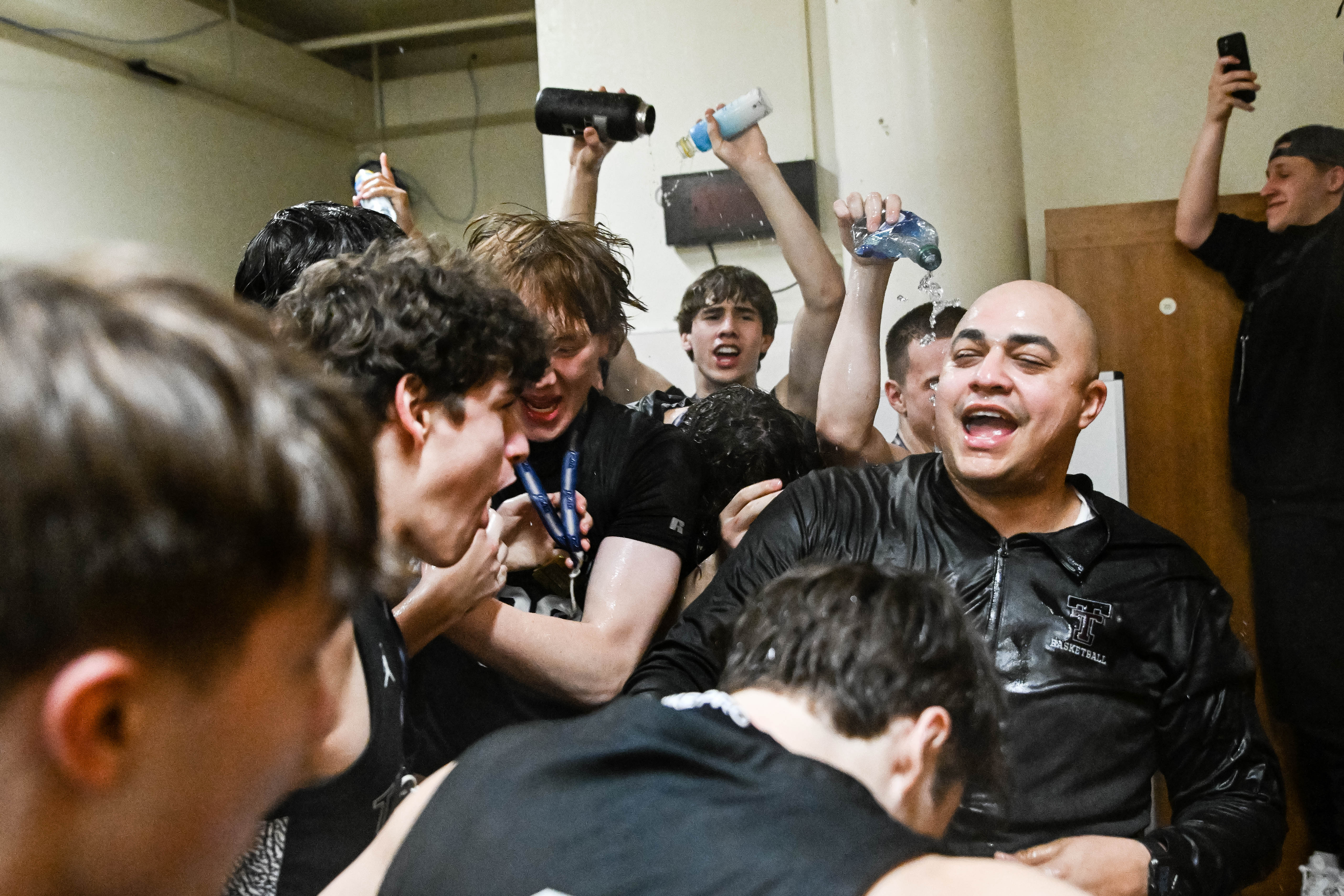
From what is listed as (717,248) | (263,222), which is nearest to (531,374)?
(717,248)

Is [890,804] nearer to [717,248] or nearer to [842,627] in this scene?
[842,627]

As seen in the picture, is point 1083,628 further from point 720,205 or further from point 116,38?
point 116,38

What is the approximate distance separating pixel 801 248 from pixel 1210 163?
1173 mm

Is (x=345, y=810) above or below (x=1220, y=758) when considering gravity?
above

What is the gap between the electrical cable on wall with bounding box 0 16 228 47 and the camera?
3.11 meters

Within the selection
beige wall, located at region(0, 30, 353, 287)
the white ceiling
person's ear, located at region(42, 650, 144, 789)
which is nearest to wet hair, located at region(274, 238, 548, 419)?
person's ear, located at region(42, 650, 144, 789)

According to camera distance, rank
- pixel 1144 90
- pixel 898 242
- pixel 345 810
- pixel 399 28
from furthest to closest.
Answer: pixel 399 28 → pixel 1144 90 → pixel 898 242 → pixel 345 810

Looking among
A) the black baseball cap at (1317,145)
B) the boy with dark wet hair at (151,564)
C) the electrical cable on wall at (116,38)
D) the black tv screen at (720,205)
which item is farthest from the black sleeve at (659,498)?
the electrical cable on wall at (116,38)

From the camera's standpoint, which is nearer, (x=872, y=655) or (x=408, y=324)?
(x=872, y=655)

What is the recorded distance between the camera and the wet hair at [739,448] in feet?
5.21

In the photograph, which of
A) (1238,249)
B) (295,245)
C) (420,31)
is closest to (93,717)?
(295,245)

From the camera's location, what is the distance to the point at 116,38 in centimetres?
340

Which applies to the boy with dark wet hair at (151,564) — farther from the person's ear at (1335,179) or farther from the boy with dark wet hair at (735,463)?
the person's ear at (1335,179)

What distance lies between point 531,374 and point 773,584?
340mm
